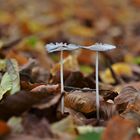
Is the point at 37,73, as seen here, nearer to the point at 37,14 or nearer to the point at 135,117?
the point at 135,117

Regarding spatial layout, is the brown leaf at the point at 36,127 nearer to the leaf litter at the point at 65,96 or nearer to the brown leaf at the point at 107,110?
the leaf litter at the point at 65,96

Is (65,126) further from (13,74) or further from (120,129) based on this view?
(13,74)

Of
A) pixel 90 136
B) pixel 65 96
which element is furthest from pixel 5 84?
pixel 90 136

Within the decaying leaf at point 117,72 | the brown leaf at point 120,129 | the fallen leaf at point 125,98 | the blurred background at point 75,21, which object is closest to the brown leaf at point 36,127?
the brown leaf at point 120,129

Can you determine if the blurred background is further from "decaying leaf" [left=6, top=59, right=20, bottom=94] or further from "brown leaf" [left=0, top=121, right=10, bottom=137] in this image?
"brown leaf" [left=0, top=121, right=10, bottom=137]

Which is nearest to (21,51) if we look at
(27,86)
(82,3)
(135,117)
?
(27,86)

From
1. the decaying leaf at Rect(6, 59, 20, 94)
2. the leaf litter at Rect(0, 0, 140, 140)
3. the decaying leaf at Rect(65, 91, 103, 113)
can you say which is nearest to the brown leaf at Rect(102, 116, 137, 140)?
the leaf litter at Rect(0, 0, 140, 140)
